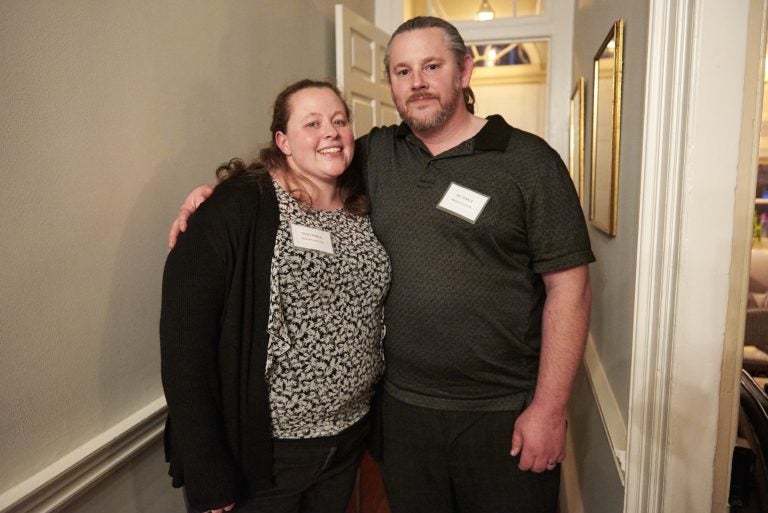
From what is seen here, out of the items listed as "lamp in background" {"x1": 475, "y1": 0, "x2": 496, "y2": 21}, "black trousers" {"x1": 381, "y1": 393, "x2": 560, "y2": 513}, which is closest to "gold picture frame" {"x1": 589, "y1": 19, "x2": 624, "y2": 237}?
"black trousers" {"x1": 381, "y1": 393, "x2": 560, "y2": 513}

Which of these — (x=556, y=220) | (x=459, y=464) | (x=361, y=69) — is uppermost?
(x=361, y=69)

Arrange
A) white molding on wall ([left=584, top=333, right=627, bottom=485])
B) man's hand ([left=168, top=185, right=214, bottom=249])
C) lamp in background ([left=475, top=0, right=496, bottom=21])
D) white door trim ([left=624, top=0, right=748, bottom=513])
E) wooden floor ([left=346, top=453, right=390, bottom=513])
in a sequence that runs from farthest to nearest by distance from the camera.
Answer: lamp in background ([left=475, top=0, right=496, bottom=21]), wooden floor ([left=346, top=453, right=390, bottom=513]), white molding on wall ([left=584, top=333, right=627, bottom=485]), man's hand ([left=168, top=185, right=214, bottom=249]), white door trim ([left=624, top=0, right=748, bottom=513])

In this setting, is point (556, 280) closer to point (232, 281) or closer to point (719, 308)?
point (719, 308)

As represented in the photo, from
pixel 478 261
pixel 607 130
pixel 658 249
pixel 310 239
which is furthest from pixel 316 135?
pixel 607 130

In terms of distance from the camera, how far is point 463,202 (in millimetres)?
1284

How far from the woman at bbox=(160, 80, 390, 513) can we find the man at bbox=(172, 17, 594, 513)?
0.11m

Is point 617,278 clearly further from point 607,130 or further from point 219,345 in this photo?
point 219,345

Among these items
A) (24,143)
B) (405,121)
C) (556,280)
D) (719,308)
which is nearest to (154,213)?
(24,143)

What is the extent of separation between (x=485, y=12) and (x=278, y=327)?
345 centimetres

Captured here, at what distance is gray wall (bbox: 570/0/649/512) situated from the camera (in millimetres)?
1417

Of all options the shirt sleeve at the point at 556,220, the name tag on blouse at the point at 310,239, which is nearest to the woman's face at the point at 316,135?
the name tag on blouse at the point at 310,239

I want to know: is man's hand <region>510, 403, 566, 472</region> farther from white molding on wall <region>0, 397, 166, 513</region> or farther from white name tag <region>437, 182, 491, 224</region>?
white molding on wall <region>0, 397, 166, 513</region>

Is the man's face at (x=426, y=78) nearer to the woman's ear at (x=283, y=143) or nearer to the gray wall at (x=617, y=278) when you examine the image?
the woman's ear at (x=283, y=143)

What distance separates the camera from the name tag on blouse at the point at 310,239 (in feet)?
3.68
